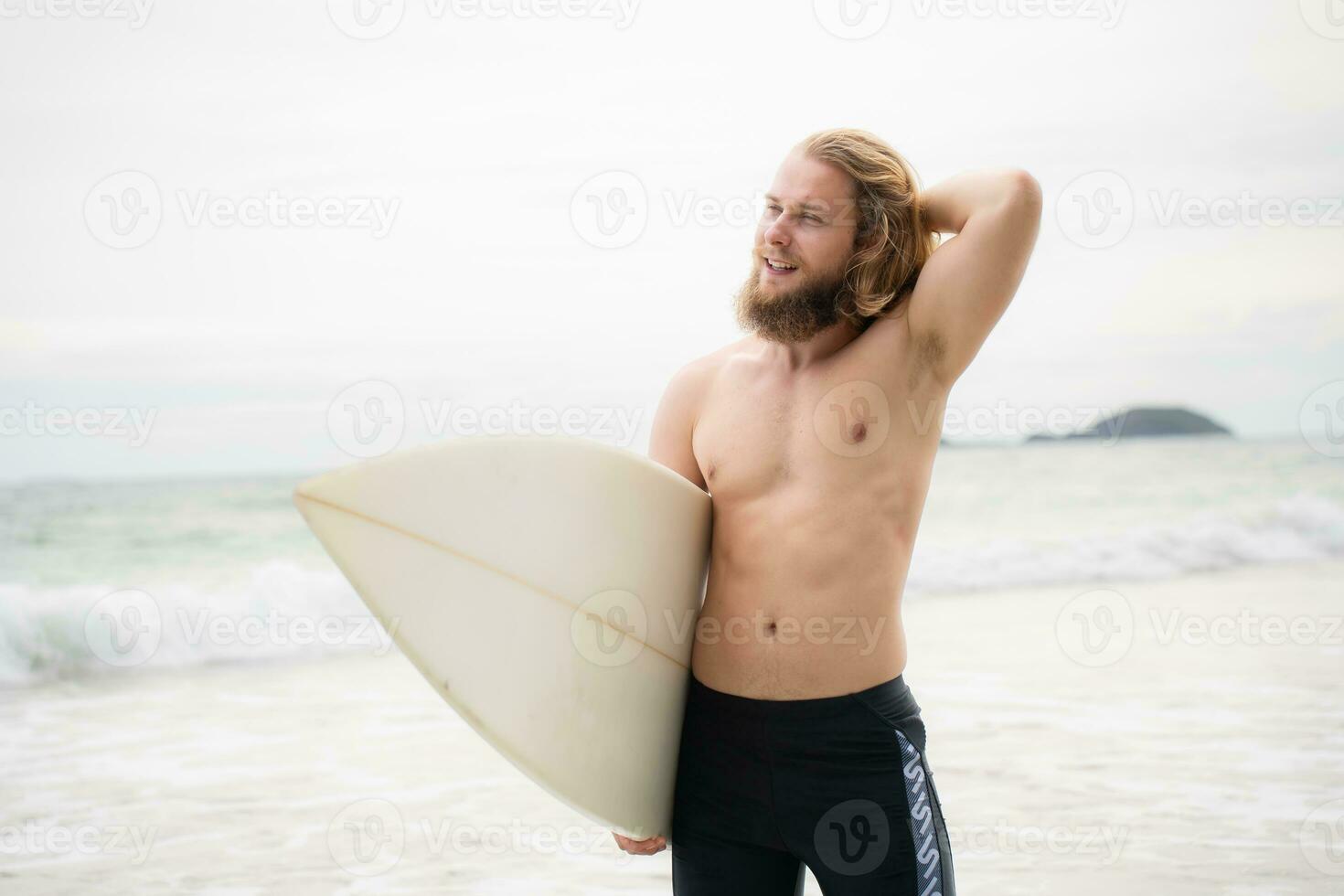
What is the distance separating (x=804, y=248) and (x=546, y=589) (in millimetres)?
635

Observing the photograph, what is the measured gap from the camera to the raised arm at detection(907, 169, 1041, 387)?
56.6 inches

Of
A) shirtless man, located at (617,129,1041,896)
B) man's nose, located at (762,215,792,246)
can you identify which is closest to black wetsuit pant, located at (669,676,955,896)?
shirtless man, located at (617,129,1041,896)

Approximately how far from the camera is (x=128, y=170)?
37.9 feet

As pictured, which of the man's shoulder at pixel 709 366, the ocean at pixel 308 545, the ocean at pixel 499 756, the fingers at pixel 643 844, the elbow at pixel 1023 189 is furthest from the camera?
the ocean at pixel 308 545

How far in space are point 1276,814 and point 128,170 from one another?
1199 centimetres

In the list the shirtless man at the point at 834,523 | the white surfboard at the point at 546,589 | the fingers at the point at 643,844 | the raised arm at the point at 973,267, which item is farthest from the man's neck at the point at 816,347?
the fingers at the point at 643,844

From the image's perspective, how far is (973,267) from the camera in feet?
4.76

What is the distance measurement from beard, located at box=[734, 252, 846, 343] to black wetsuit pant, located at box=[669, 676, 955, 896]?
20.8 inches

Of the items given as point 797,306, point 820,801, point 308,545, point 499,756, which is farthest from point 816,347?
point 308,545

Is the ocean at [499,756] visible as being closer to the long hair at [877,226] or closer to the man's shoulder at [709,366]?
the man's shoulder at [709,366]

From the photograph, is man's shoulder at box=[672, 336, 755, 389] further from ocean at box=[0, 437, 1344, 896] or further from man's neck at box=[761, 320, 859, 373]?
ocean at box=[0, 437, 1344, 896]

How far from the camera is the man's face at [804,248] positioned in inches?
61.9

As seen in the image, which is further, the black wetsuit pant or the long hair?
the long hair

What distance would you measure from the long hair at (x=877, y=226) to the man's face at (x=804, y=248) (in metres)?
0.02
